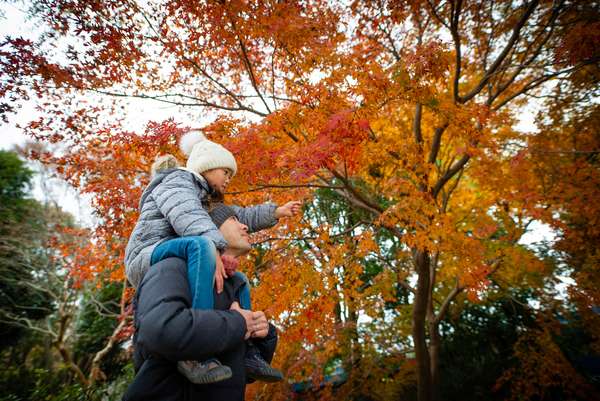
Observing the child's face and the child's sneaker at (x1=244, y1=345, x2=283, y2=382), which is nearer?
the child's sneaker at (x1=244, y1=345, x2=283, y2=382)

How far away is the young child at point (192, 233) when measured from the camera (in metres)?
1.17

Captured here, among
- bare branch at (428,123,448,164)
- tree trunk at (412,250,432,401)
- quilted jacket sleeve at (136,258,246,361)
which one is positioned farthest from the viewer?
tree trunk at (412,250,432,401)

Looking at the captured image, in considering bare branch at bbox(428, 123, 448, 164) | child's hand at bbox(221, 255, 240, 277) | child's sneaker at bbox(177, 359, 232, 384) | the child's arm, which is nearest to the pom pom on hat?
the child's arm

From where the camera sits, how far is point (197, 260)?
1188mm

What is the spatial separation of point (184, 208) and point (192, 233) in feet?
0.49

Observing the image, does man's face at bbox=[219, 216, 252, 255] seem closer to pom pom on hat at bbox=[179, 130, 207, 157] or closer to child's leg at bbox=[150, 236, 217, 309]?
child's leg at bbox=[150, 236, 217, 309]

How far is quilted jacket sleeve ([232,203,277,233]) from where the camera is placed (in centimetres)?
213

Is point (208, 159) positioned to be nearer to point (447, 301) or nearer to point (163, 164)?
point (163, 164)

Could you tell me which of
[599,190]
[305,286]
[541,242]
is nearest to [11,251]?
[305,286]

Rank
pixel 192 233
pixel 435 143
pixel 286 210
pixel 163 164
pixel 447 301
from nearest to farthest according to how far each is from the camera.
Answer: pixel 192 233
pixel 163 164
pixel 286 210
pixel 435 143
pixel 447 301

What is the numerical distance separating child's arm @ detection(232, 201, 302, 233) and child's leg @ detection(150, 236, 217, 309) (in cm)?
86

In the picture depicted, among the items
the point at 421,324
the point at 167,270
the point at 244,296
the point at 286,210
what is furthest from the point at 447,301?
the point at 167,270

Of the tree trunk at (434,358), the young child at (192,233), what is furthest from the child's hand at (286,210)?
the tree trunk at (434,358)

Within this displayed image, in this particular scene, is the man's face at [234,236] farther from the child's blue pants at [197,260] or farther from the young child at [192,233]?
the child's blue pants at [197,260]
